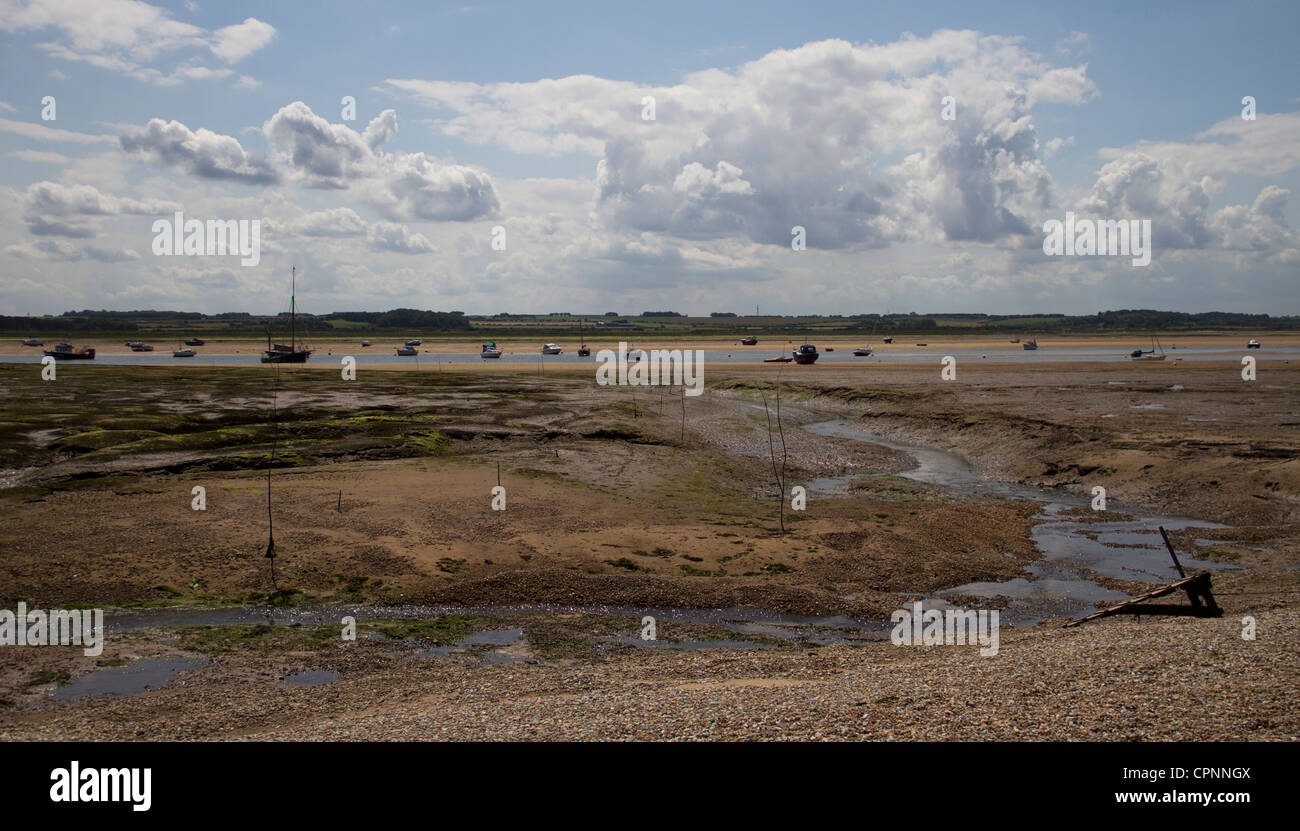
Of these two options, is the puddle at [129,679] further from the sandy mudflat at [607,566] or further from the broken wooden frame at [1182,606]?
the broken wooden frame at [1182,606]

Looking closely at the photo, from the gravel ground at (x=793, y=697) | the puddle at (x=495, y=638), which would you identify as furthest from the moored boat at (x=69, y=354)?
the puddle at (x=495, y=638)

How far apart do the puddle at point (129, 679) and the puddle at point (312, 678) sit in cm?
221

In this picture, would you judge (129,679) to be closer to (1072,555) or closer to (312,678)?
(312,678)

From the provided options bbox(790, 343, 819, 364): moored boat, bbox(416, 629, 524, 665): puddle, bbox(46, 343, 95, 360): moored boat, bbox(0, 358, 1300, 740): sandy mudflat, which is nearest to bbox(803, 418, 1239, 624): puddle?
bbox(0, 358, 1300, 740): sandy mudflat

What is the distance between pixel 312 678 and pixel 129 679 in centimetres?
344

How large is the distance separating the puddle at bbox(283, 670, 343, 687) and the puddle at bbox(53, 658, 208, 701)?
221cm

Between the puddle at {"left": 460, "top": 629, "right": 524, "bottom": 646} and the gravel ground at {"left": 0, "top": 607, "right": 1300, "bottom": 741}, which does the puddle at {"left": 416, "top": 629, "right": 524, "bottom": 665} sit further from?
the gravel ground at {"left": 0, "top": 607, "right": 1300, "bottom": 741}

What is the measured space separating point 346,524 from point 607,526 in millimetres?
8703

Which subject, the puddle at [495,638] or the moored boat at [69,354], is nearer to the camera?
the puddle at [495,638]

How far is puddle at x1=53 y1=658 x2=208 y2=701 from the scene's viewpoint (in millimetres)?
14492

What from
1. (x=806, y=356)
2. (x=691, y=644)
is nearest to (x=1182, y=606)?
(x=691, y=644)

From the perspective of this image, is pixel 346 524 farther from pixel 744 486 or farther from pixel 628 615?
pixel 744 486

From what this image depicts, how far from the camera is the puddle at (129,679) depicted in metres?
14.5
